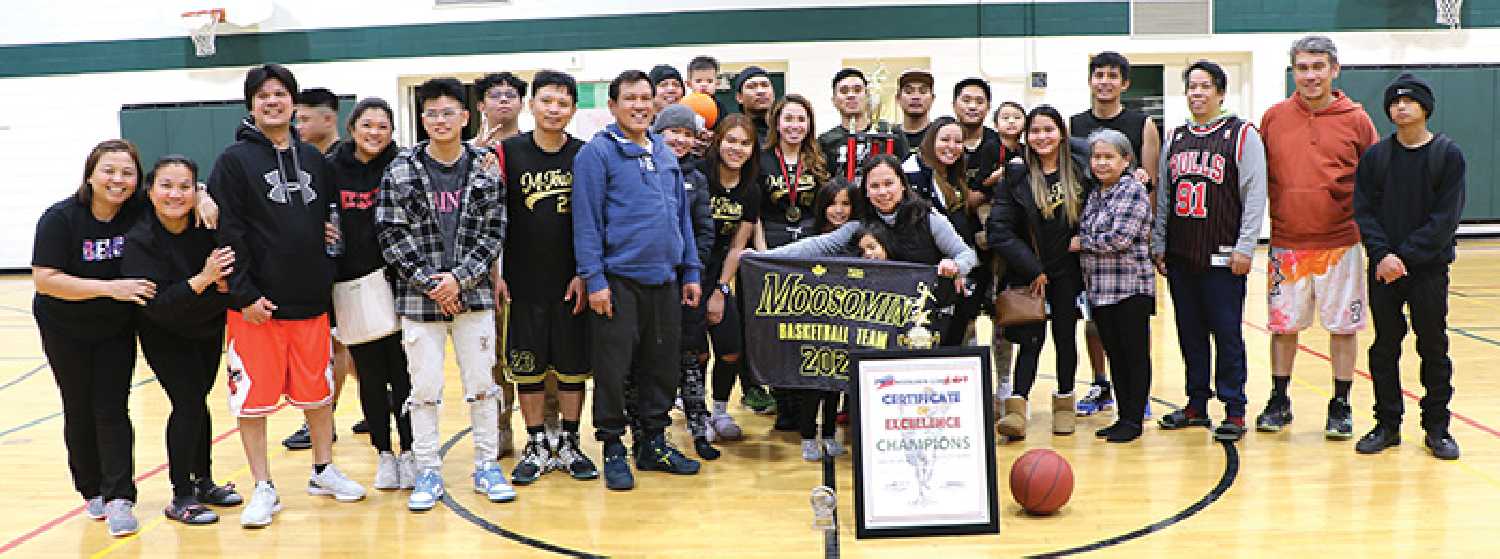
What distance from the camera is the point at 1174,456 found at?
491cm

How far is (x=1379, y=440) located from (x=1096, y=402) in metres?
1.28

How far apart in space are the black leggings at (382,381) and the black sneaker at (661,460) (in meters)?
0.97

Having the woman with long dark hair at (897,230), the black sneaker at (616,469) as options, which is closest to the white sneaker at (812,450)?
the woman with long dark hair at (897,230)

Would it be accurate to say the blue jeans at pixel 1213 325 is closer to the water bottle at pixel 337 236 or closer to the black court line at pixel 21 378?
the water bottle at pixel 337 236

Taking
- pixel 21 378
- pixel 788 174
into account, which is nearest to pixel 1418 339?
pixel 788 174

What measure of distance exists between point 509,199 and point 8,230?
1291 cm

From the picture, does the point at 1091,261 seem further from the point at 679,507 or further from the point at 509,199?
the point at 509,199

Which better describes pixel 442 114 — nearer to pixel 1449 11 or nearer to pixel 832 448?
pixel 832 448

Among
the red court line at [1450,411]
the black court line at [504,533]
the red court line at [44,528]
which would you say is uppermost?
the red court line at [44,528]

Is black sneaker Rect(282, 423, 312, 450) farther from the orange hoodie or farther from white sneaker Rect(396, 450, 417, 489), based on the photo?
the orange hoodie

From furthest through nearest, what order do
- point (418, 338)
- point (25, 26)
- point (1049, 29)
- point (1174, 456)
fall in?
1. point (25, 26)
2. point (1049, 29)
3. point (1174, 456)
4. point (418, 338)

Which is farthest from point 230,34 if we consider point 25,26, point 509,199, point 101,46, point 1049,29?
point 509,199

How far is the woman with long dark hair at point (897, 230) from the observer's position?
4711 mm

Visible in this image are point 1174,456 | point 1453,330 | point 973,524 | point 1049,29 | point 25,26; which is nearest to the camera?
point 973,524
